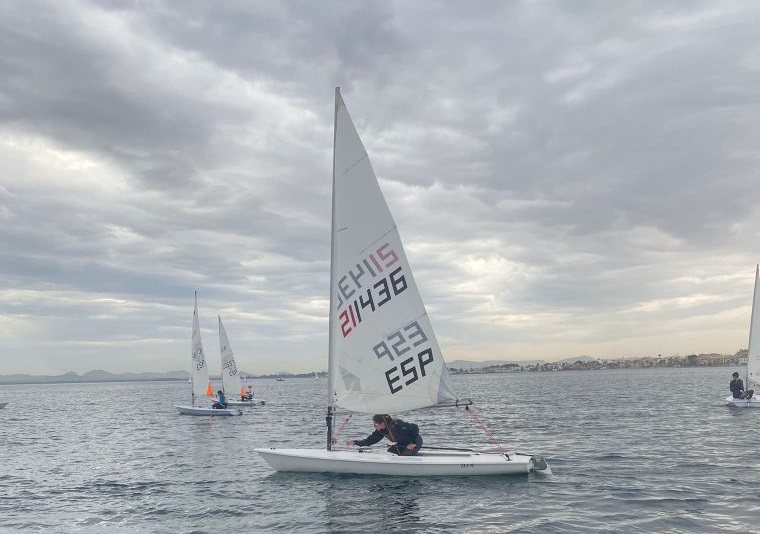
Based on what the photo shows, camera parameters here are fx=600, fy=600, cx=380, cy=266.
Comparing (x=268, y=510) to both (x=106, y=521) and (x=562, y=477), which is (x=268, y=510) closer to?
(x=106, y=521)

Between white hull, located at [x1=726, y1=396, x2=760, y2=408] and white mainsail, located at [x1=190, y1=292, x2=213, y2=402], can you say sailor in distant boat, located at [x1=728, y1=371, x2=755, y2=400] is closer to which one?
white hull, located at [x1=726, y1=396, x2=760, y2=408]

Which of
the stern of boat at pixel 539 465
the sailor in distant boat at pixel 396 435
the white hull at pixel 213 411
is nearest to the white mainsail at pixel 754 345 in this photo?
the stern of boat at pixel 539 465

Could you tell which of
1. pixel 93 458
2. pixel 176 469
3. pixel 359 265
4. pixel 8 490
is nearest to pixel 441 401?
pixel 359 265

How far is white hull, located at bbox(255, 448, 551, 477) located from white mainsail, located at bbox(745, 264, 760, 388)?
1245 inches

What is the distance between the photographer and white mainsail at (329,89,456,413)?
18406 millimetres

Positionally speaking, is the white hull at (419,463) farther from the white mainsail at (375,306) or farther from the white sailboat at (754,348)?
the white sailboat at (754,348)

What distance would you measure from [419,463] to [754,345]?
1401 inches

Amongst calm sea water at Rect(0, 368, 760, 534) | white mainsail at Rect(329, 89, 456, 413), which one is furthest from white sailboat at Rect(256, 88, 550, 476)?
calm sea water at Rect(0, 368, 760, 534)

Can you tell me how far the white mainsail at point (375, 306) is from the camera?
60.4 ft

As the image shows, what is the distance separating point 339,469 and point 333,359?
3.56 m

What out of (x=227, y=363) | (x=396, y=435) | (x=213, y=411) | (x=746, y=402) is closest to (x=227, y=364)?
(x=227, y=363)

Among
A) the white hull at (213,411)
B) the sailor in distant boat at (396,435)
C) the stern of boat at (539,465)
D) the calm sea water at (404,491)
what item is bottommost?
the white hull at (213,411)

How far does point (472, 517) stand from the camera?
589 inches

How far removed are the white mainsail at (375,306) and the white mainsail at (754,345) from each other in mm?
34359
